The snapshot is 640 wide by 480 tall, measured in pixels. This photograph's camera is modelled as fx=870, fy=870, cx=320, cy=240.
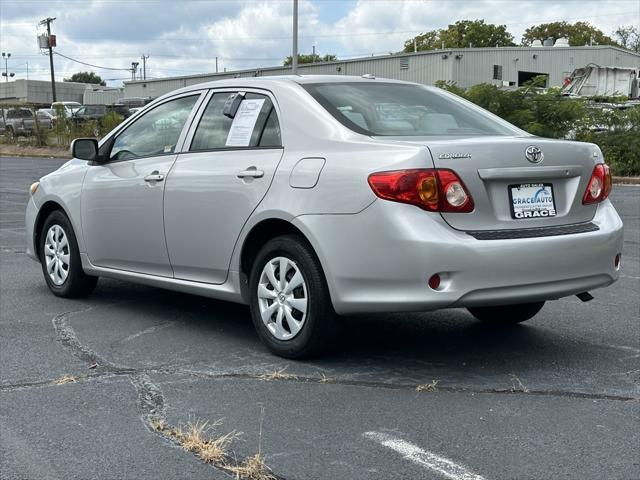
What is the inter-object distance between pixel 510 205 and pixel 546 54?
51792 millimetres

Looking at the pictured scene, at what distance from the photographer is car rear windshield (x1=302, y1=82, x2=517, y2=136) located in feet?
16.8

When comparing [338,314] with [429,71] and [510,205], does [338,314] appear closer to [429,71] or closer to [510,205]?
[510,205]

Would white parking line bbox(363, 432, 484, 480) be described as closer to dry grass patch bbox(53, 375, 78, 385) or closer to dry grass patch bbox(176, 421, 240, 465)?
dry grass patch bbox(176, 421, 240, 465)

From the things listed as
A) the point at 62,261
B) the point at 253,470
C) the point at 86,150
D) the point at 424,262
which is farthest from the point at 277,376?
the point at 62,261

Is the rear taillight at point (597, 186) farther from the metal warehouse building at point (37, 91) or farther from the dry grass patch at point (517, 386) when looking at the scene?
the metal warehouse building at point (37, 91)

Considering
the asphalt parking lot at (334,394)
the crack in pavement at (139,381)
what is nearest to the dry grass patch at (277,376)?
the asphalt parking lot at (334,394)

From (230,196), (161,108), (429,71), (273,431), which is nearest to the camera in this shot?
(273,431)

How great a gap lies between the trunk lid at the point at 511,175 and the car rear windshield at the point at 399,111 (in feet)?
1.29

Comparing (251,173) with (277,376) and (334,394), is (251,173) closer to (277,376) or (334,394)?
(277,376)

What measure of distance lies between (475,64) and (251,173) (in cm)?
4467

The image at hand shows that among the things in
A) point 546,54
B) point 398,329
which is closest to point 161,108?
point 398,329

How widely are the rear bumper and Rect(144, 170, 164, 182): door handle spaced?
1.52 metres

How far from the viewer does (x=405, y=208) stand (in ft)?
14.7

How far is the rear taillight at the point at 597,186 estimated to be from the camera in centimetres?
502
